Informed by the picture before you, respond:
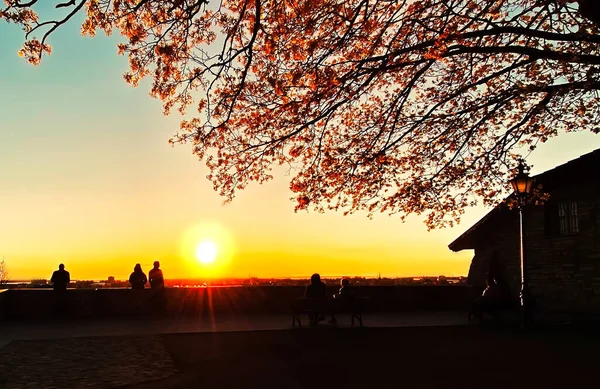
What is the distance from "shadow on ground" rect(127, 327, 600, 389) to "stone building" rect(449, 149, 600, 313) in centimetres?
458

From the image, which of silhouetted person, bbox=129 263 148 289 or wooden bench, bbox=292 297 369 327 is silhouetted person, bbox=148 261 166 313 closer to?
silhouetted person, bbox=129 263 148 289

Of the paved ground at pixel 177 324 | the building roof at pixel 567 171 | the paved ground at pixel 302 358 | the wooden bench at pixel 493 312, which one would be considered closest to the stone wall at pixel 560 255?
the building roof at pixel 567 171

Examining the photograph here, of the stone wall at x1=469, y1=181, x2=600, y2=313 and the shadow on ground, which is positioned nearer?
the shadow on ground

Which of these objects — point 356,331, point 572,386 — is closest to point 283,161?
point 356,331

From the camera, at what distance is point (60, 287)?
61.8 feet

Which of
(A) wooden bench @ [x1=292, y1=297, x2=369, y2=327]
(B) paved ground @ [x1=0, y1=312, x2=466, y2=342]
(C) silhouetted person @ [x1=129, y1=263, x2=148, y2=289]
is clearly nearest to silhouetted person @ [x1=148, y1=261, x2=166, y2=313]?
(C) silhouetted person @ [x1=129, y1=263, x2=148, y2=289]

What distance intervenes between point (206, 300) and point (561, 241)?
10.9m

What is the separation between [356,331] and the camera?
14.8m

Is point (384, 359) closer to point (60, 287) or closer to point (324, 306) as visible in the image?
point (324, 306)

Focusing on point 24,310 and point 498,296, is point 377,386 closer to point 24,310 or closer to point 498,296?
point 498,296

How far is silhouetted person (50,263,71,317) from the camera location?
18750mm

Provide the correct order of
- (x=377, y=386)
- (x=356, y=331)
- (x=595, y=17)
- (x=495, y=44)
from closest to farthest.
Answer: (x=377, y=386) → (x=595, y=17) → (x=495, y=44) → (x=356, y=331)

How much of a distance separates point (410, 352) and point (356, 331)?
3.71 meters

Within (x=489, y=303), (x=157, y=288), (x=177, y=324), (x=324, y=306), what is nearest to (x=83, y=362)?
(x=177, y=324)
